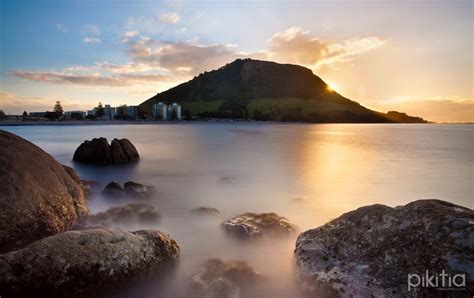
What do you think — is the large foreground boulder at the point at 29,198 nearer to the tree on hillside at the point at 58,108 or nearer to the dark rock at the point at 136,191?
the dark rock at the point at 136,191

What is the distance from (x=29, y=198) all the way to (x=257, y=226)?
5760mm

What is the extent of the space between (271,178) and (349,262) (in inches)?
549

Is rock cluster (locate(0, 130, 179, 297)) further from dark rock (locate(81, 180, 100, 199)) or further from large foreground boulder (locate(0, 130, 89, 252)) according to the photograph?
dark rock (locate(81, 180, 100, 199))

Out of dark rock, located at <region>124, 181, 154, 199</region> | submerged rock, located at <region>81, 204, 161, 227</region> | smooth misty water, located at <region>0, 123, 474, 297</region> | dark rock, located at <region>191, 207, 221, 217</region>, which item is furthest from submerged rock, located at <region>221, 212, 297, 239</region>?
dark rock, located at <region>124, 181, 154, 199</region>

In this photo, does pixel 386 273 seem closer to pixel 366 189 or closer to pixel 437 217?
pixel 437 217

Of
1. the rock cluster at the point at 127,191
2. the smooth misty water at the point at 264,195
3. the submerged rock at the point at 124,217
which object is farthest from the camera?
the rock cluster at the point at 127,191

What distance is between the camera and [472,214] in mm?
5281

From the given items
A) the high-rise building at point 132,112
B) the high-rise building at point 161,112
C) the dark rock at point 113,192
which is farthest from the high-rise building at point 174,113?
the dark rock at point 113,192

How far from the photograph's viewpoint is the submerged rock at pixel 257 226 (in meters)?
8.25

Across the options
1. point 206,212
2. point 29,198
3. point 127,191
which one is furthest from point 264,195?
point 29,198

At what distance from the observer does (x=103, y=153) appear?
2150cm

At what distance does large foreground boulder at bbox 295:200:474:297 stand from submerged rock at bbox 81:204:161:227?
5164 mm

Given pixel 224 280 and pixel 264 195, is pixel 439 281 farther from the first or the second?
pixel 264 195

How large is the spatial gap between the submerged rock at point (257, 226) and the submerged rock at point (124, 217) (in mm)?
2514
